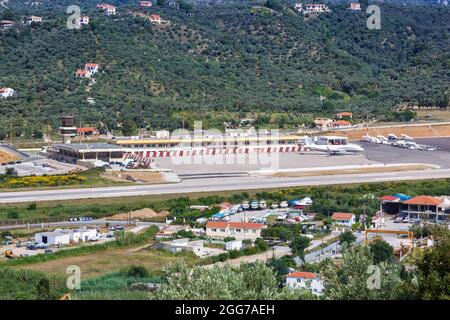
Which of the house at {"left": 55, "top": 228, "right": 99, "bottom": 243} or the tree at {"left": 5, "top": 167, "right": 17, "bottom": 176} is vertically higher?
the tree at {"left": 5, "top": 167, "right": 17, "bottom": 176}

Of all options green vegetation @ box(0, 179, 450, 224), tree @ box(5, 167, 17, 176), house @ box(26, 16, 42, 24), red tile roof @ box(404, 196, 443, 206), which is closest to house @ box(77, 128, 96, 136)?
tree @ box(5, 167, 17, 176)

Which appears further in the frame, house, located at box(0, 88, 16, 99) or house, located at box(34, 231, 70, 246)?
house, located at box(0, 88, 16, 99)

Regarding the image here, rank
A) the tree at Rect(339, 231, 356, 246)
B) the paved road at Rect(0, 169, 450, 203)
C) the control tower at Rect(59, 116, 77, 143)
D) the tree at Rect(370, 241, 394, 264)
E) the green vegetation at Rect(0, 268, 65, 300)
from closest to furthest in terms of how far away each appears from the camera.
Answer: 1. the green vegetation at Rect(0, 268, 65, 300)
2. the tree at Rect(370, 241, 394, 264)
3. the tree at Rect(339, 231, 356, 246)
4. the paved road at Rect(0, 169, 450, 203)
5. the control tower at Rect(59, 116, 77, 143)

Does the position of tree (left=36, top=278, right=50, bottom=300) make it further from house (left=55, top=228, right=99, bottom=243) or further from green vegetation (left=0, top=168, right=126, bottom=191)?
green vegetation (left=0, top=168, right=126, bottom=191)

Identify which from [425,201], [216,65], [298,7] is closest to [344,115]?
[216,65]

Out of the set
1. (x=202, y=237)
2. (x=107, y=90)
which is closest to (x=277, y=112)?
(x=107, y=90)

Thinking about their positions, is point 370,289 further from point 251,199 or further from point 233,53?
point 233,53

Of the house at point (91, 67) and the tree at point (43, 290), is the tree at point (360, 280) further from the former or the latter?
the house at point (91, 67)

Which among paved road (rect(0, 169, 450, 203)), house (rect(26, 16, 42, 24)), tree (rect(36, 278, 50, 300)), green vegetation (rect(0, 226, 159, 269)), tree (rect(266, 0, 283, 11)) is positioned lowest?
green vegetation (rect(0, 226, 159, 269))
